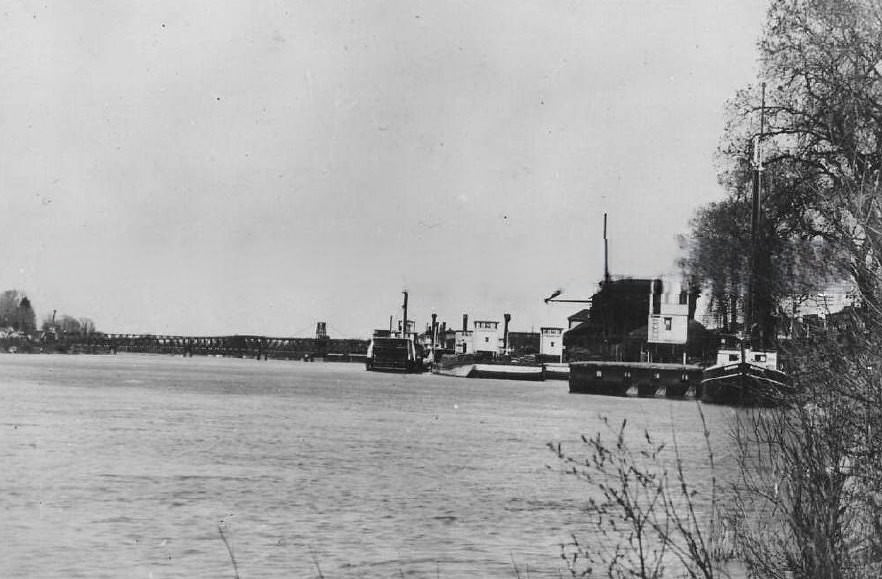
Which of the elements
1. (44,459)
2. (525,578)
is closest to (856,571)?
(525,578)

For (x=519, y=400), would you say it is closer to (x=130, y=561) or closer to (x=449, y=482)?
(x=449, y=482)

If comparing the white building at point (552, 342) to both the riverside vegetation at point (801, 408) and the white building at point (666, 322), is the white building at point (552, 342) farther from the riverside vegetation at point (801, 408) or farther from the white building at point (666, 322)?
the riverside vegetation at point (801, 408)

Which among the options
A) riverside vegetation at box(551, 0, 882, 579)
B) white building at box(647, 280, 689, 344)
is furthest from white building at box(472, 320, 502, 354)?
riverside vegetation at box(551, 0, 882, 579)

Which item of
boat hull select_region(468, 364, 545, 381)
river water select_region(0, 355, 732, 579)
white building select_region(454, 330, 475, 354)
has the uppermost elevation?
white building select_region(454, 330, 475, 354)

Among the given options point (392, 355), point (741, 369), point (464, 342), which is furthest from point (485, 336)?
point (741, 369)

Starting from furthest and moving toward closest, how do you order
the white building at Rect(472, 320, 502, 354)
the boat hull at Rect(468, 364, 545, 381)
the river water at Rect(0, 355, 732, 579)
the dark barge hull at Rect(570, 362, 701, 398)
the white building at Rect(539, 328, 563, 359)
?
1. the white building at Rect(472, 320, 502, 354)
2. the white building at Rect(539, 328, 563, 359)
3. the boat hull at Rect(468, 364, 545, 381)
4. the dark barge hull at Rect(570, 362, 701, 398)
5. the river water at Rect(0, 355, 732, 579)

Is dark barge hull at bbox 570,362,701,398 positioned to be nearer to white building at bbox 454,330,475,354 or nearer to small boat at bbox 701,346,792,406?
small boat at bbox 701,346,792,406

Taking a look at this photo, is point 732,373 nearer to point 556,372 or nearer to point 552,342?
point 556,372
